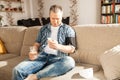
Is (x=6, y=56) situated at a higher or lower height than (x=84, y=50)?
lower

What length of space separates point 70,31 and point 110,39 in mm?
439

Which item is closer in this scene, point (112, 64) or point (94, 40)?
point (112, 64)

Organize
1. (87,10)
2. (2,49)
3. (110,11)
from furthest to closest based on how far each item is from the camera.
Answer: (87,10) → (110,11) → (2,49)

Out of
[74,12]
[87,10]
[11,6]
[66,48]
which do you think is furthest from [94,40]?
[11,6]

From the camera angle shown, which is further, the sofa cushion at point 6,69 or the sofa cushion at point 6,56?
the sofa cushion at point 6,56

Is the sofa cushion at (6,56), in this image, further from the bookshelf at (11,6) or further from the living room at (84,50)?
the bookshelf at (11,6)

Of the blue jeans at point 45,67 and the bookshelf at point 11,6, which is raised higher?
the bookshelf at point 11,6

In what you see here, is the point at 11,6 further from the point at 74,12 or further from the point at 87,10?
the point at 87,10

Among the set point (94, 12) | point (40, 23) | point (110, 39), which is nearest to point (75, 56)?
point (110, 39)

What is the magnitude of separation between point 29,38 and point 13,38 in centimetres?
35

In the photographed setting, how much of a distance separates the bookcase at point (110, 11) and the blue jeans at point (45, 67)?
132 inches

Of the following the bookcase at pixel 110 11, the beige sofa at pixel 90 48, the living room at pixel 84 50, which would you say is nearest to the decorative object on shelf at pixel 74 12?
the bookcase at pixel 110 11

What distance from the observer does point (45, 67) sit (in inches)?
70.5

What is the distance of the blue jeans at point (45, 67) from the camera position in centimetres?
166
